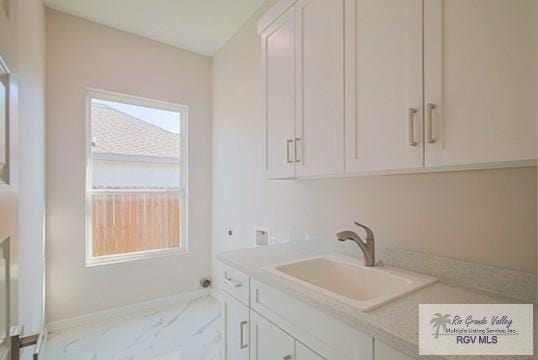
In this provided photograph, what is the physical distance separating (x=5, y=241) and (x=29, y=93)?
4.64 feet

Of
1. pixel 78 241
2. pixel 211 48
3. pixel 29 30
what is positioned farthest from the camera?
pixel 211 48

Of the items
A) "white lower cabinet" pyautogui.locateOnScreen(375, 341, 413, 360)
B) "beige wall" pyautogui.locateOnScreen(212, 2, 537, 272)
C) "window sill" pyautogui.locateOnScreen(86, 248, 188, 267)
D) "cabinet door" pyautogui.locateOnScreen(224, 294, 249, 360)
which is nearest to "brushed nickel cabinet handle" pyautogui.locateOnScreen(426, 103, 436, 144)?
"beige wall" pyautogui.locateOnScreen(212, 2, 537, 272)

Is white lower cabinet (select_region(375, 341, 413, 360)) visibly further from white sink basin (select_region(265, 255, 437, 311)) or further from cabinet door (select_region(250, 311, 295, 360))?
cabinet door (select_region(250, 311, 295, 360))

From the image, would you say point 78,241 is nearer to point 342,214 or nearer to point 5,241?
point 5,241

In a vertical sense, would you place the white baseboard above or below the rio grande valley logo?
below

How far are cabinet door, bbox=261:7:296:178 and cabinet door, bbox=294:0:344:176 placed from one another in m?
0.06

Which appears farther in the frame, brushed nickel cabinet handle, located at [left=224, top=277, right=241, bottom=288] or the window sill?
the window sill

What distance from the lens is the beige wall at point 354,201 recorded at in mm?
1037

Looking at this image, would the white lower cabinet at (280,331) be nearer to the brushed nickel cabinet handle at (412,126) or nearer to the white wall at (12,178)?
the brushed nickel cabinet handle at (412,126)

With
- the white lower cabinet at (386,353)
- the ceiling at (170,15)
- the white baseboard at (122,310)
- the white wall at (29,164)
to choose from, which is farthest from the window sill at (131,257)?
the white lower cabinet at (386,353)

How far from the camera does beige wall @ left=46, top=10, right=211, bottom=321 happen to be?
2479 millimetres

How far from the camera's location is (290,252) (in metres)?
1.75

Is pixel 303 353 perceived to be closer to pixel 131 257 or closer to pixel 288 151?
pixel 288 151

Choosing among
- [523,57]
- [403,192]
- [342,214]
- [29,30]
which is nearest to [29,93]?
[29,30]
